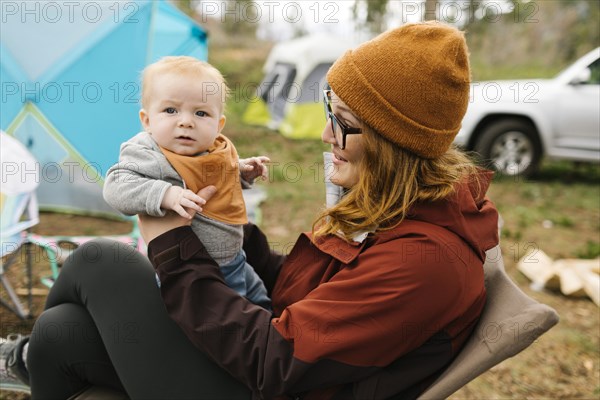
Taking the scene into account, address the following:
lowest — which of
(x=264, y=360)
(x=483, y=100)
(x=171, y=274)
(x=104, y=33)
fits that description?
(x=483, y=100)

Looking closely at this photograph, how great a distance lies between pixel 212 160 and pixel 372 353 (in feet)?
2.62

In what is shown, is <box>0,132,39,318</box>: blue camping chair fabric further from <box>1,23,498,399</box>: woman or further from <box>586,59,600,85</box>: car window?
<box>586,59,600,85</box>: car window

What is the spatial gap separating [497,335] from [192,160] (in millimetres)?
998

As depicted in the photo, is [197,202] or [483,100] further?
[483,100]

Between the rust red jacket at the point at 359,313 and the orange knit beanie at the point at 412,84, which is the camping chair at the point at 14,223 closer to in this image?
the rust red jacket at the point at 359,313

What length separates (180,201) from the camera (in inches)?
60.4

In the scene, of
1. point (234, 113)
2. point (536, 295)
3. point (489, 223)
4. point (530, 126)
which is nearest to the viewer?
point (489, 223)

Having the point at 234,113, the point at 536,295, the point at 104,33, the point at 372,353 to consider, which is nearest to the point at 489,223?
the point at 372,353

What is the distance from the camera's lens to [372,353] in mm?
1305

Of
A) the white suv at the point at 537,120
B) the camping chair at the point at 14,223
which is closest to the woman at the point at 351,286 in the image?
the camping chair at the point at 14,223

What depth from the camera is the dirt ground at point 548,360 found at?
2777 mm

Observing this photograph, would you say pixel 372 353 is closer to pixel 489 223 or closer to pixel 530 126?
pixel 489 223

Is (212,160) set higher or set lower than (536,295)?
higher

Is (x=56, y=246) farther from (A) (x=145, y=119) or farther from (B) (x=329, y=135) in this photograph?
(B) (x=329, y=135)
